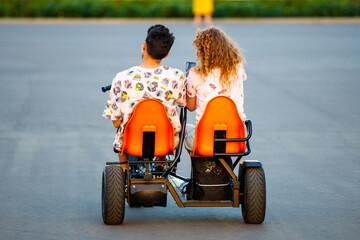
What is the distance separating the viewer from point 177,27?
2844 cm

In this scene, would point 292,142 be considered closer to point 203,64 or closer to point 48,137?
point 48,137

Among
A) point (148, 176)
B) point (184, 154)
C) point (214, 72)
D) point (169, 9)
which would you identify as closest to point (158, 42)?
point (214, 72)

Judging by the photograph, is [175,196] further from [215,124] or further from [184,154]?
[184,154]

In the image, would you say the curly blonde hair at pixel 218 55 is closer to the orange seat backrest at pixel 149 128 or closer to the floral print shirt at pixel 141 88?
the floral print shirt at pixel 141 88

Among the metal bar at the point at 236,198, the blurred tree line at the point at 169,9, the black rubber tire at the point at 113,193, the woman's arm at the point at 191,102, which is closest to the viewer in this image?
the black rubber tire at the point at 113,193

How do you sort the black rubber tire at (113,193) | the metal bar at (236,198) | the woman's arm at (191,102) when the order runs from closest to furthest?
the black rubber tire at (113,193) < the metal bar at (236,198) < the woman's arm at (191,102)

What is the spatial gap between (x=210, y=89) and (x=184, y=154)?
10.3 feet

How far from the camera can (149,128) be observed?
213 inches

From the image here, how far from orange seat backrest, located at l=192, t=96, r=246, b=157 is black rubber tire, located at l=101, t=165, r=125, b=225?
0.58m

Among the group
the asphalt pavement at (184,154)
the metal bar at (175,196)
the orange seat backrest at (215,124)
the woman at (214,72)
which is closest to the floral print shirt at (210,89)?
the woman at (214,72)

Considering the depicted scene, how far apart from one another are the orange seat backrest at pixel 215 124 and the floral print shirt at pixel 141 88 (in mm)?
300

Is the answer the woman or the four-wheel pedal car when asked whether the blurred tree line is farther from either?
the four-wheel pedal car

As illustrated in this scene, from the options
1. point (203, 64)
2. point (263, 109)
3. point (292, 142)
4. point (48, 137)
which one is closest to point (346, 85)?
point (263, 109)

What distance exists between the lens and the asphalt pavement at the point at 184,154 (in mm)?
5699
